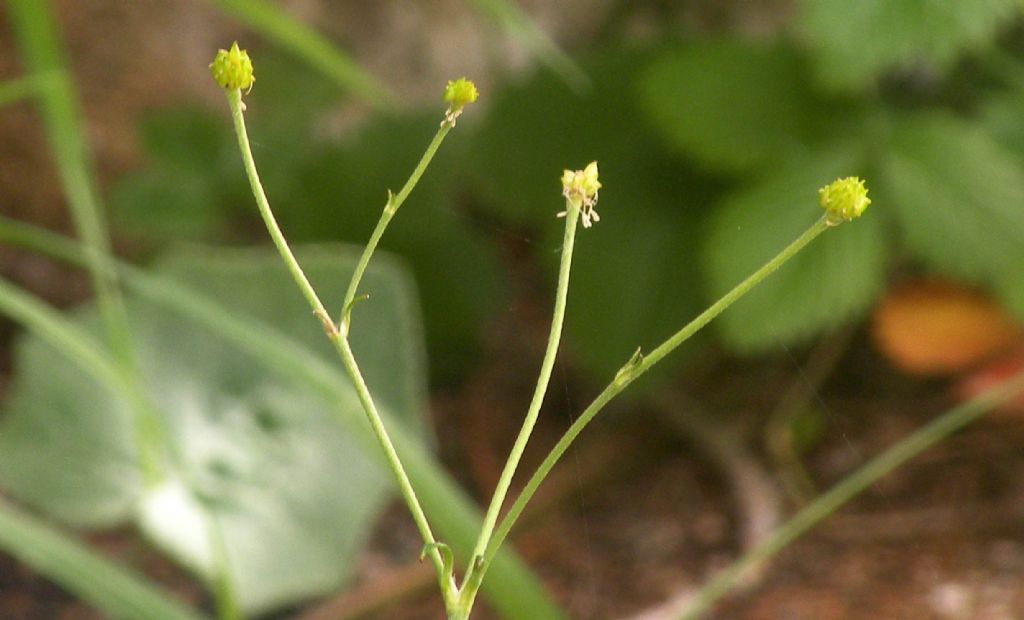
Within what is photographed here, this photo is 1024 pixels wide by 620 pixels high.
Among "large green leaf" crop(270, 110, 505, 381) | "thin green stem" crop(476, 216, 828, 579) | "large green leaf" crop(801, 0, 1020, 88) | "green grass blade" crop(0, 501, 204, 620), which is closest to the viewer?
"thin green stem" crop(476, 216, 828, 579)

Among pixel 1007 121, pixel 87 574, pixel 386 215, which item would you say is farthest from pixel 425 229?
pixel 386 215

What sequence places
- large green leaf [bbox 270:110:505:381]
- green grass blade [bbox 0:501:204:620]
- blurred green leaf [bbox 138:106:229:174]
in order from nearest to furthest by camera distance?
green grass blade [bbox 0:501:204:620]
large green leaf [bbox 270:110:505:381]
blurred green leaf [bbox 138:106:229:174]

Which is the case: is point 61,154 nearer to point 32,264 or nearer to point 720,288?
point 720,288

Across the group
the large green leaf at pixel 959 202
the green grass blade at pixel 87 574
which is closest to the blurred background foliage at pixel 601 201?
the large green leaf at pixel 959 202

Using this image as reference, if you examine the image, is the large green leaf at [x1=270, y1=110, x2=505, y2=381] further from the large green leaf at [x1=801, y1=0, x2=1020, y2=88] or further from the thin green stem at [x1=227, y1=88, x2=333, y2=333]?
the thin green stem at [x1=227, y1=88, x2=333, y2=333]

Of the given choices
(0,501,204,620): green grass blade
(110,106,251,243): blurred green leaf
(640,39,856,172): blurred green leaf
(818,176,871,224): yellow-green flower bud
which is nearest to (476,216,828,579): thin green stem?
(818,176,871,224): yellow-green flower bud

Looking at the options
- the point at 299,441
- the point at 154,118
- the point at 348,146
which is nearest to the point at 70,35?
the point at 154,118

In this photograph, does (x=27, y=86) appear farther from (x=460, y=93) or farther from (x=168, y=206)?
(x=168, y=206)
